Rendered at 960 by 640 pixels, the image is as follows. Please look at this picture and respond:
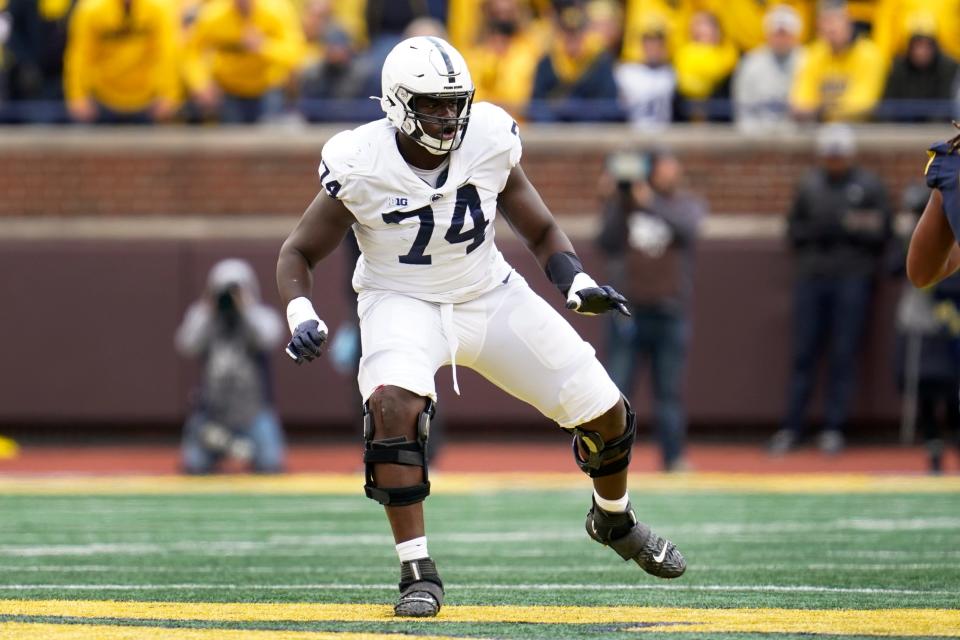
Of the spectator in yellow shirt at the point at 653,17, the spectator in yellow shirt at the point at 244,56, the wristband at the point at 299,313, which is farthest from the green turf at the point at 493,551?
the spectator in yellow shirt at the point at 653,17

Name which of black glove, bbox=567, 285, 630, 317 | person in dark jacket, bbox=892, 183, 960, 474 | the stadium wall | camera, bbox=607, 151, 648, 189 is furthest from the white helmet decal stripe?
the stadium wall

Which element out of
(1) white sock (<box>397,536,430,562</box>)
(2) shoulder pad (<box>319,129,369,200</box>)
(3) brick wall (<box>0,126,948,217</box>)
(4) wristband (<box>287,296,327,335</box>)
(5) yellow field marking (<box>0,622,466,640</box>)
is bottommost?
(3) brick wall (<box>0,126,948,217</box>)

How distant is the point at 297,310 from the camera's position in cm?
575

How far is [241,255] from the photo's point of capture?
14195 millimetres

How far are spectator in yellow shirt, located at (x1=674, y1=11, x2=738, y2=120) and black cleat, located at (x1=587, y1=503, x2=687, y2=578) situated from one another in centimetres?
845

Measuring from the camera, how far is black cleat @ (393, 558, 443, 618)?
5391 millimetres

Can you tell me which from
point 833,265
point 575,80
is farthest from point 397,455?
point 575,80

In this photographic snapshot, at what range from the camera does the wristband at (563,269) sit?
595 centimetres

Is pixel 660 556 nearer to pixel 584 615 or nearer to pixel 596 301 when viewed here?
pixel 584 615

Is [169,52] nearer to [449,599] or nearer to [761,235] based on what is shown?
[761,235]

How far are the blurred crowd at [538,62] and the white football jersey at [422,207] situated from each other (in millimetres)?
7581

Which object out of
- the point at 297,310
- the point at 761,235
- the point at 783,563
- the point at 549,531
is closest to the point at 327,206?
the point at 297,310

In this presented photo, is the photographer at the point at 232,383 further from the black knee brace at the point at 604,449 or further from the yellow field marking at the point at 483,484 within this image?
the black knee brace at the point at 604,449

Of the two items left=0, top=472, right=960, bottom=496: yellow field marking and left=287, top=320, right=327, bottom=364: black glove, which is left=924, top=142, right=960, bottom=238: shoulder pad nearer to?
left=287, top=320, right=327, bottom=364: black glove
